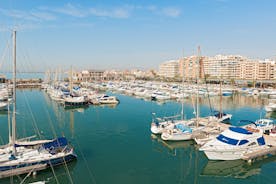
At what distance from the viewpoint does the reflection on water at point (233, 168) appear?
Result: 46.4 ft

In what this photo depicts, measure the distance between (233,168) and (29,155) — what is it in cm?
1209

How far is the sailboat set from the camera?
40.5 ft

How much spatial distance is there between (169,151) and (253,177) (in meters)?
5.91

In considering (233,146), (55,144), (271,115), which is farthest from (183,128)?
(271,115)

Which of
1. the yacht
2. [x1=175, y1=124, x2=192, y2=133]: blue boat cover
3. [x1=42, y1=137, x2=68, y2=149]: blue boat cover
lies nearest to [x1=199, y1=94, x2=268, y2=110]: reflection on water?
[x1=175, y1=124, x2=192, y2=133]: blue boat cover

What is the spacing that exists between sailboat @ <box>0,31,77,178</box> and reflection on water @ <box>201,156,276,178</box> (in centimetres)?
851

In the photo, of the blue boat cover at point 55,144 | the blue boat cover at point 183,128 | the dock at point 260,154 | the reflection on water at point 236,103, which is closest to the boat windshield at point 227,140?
the dock at point 260,154

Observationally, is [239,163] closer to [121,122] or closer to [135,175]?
[135,175]

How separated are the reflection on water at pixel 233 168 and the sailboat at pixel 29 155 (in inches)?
335

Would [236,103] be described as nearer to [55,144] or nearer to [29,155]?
[55,144]

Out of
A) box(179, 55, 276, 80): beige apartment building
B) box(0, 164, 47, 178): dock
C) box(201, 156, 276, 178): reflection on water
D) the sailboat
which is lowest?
box(201, 156, 276, 178): reflection on water

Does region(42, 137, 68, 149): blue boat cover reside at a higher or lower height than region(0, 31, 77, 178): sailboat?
higher

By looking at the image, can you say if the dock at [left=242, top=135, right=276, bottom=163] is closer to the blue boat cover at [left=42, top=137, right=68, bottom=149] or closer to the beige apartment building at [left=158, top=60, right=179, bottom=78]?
the blue boat cover at [left=42, top=137, right=68, bottom=149]

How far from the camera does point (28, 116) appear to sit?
97.8 ft
